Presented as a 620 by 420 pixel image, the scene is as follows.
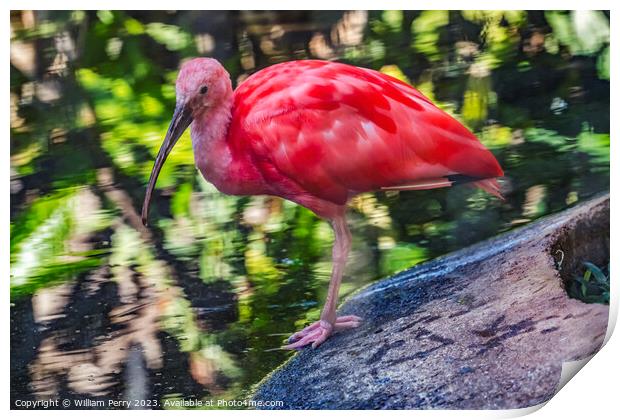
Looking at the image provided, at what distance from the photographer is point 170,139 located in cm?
256

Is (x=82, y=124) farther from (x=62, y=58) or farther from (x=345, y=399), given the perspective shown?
(x=345, y=399)

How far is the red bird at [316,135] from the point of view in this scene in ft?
8.22

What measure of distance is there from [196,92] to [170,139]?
15 cm

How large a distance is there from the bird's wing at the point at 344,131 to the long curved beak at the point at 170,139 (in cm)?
14

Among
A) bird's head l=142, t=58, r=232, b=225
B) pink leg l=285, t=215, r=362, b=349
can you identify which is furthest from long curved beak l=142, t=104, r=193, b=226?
pink leg l=285, t=215, r=362, b=349

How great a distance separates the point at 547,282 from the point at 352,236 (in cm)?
58

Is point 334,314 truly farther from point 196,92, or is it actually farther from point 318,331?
point 196,92

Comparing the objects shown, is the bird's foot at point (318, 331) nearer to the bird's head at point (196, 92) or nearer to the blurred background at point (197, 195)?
the blurred background at point (197, 195)

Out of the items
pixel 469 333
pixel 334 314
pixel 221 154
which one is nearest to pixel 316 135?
pixel 221 154

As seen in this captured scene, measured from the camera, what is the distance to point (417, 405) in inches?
102

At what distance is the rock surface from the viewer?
102 inches

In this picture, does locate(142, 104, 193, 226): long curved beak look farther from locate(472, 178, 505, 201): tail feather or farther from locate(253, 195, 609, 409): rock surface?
locate(472, 178, 505, 201): tail feather

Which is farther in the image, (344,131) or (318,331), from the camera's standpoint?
(318,331)
